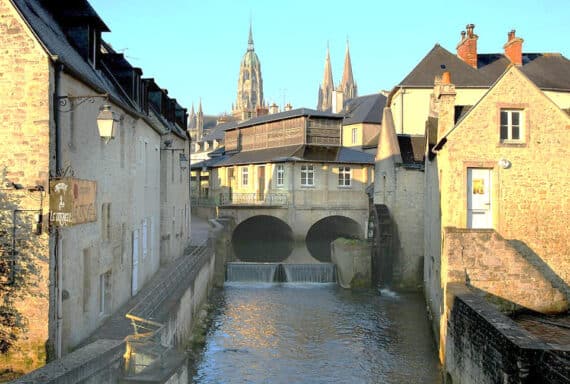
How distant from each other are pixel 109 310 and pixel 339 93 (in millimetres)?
49599

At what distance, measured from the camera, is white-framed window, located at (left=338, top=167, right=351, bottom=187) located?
124 feet

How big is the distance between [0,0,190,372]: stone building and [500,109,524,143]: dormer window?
888 centimetres

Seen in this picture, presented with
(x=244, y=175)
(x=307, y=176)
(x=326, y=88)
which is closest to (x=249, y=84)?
(x=326, y=88)

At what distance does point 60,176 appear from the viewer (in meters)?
9.17

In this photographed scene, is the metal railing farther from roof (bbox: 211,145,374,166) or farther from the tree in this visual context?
roof (bbox: 211,145,374,166)

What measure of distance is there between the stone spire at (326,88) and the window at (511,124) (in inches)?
3985

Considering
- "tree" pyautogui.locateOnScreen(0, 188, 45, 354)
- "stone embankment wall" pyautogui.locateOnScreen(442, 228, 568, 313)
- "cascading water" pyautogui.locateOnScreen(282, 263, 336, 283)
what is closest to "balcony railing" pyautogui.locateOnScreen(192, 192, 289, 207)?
"cascading water" pyautogui.locateOnScreen(282, 263, 336, 283)

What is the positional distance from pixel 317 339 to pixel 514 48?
2596 cm

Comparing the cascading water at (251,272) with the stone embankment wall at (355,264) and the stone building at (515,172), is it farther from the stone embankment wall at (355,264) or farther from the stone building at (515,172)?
the stone building at (515,172)

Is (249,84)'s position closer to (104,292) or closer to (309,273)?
(309,273)

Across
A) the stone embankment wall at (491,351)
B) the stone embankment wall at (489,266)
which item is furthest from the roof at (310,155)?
the stone embankment wall at (491,351)

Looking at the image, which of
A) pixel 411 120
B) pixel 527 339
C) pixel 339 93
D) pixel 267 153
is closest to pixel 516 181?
pixel 527 339

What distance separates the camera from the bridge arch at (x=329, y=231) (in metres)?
38.6

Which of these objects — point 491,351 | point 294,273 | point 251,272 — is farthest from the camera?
point 251,272
